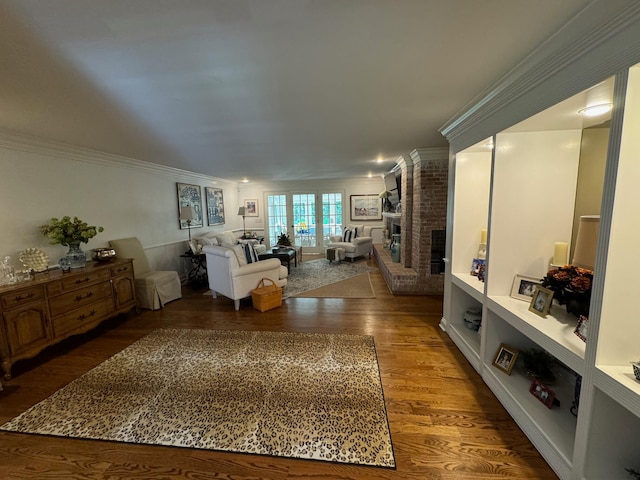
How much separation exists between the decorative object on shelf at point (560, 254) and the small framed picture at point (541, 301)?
1.07 ft

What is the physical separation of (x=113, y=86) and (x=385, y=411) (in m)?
3.09

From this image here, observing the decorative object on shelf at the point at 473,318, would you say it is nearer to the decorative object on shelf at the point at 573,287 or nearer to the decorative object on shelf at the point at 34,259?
the decorative object on shelf at the point at 573,287

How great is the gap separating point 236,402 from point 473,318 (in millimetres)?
2487

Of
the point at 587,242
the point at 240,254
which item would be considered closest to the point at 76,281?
the point at 240,254

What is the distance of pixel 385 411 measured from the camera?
192 cm

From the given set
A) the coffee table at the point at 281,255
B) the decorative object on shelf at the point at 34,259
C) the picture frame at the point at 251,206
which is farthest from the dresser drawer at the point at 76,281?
the picture frame at the point at 251,206

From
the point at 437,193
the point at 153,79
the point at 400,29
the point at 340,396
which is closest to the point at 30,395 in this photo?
the point at 340,396

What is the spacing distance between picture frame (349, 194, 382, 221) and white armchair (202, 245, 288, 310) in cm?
440

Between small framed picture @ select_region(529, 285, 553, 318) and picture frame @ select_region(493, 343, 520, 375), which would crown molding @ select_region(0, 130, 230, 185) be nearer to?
small framed picture @ select_region(529, 285, 553, 318)

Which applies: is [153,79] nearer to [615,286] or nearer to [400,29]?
[400,29]

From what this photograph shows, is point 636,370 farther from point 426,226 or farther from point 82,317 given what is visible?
point 82,317

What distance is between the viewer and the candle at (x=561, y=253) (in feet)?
6.51

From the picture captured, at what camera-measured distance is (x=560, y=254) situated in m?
2.00

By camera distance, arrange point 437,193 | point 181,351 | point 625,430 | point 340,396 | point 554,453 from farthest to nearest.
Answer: point 437,193
point 181,351
point 340,396
point 554,453
point 625,430
